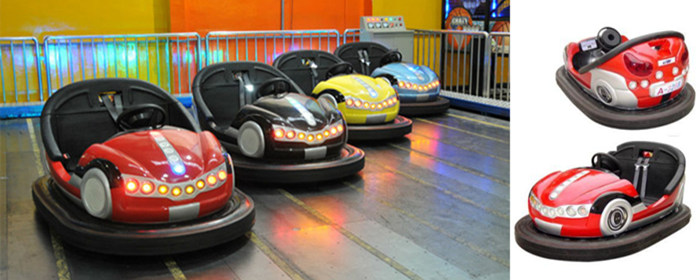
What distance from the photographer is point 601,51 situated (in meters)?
3.80

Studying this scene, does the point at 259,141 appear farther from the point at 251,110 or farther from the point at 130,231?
the point at 130,231

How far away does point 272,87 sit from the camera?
488 cm

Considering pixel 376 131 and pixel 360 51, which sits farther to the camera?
pixel 360 51

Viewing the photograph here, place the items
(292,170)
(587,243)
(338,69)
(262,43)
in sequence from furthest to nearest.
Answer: (262,43)
(338,69)
(292,170)
(587,243)

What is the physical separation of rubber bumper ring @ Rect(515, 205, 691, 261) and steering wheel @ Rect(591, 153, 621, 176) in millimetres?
318

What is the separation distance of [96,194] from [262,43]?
586 centimetres

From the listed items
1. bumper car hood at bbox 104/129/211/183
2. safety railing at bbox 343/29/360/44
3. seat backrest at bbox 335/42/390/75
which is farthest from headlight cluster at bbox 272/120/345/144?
safety railing at bbox 343/29/360/44

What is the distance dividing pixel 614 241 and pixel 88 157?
90.1 inches

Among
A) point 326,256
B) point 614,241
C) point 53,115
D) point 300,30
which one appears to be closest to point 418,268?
point 326,256

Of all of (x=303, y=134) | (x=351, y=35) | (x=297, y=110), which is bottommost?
(x=303, y=134)

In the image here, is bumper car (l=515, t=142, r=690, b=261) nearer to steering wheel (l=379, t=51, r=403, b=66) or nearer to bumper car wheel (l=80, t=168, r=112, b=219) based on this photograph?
bumper car wheel (l=80, t=168, r=112, b=219)

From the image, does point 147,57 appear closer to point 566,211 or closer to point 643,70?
point 643,70

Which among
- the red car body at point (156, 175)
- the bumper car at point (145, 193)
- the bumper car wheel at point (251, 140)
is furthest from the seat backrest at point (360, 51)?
the red car body at point (156, 175)

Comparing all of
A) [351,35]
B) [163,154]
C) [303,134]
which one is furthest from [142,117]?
[351,35]
